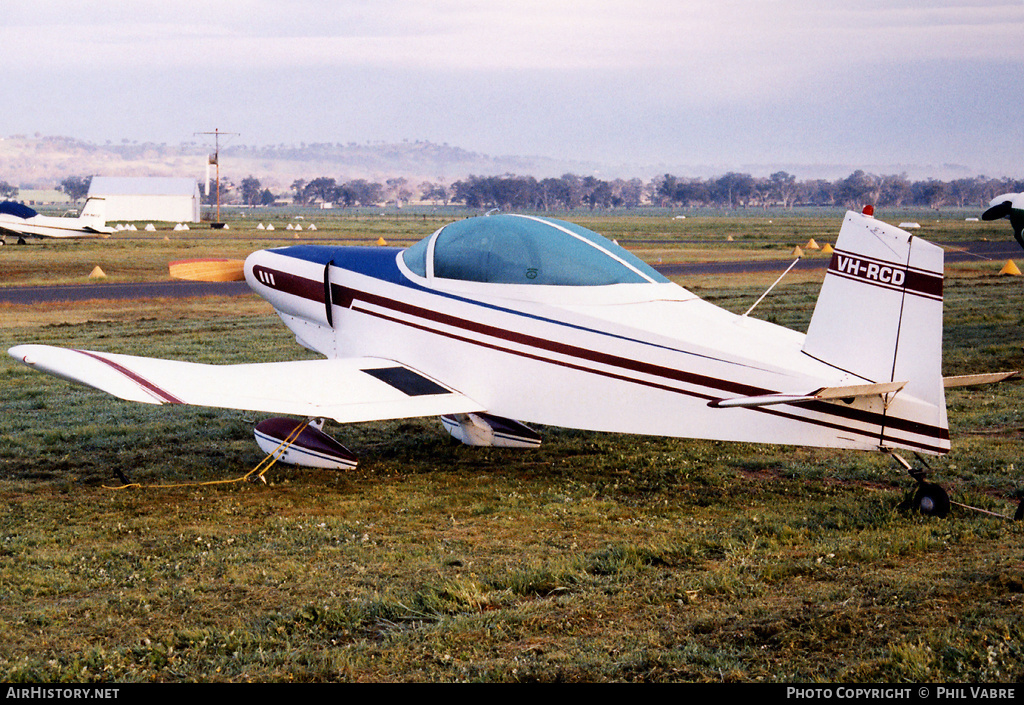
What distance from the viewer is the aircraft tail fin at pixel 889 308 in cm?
711

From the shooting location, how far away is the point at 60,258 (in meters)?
44.6

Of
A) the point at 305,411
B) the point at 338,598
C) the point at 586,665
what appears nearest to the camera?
the point at 586,665

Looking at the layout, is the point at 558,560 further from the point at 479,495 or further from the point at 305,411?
the point at 305,411

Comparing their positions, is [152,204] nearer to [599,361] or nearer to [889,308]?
[599,361]

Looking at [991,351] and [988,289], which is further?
[988,289]

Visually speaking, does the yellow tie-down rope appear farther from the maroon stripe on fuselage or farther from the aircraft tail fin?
the aircraft tail fin

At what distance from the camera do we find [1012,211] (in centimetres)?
1823

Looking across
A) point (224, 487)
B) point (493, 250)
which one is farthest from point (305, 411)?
point (493, 250)

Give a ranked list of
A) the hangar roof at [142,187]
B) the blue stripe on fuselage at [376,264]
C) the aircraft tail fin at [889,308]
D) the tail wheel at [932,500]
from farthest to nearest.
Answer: the hangar roof at [142,187], the blue stripe on fuselage at [376,264], the tail wheel at [932,500], the aircraft tail fin at [889,308]

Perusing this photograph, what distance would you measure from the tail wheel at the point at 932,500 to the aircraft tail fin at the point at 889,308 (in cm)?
68

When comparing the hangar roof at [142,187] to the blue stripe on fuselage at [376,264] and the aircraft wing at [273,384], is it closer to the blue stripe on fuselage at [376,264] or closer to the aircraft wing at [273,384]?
the blue stripe on fuselage at [376,264]

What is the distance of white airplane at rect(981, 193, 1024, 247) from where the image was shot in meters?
18.0

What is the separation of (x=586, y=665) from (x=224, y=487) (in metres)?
5.34

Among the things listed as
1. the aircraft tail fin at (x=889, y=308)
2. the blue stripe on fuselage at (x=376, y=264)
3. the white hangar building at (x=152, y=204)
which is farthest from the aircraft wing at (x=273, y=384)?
the white hangar building at (x=152, y=204)
